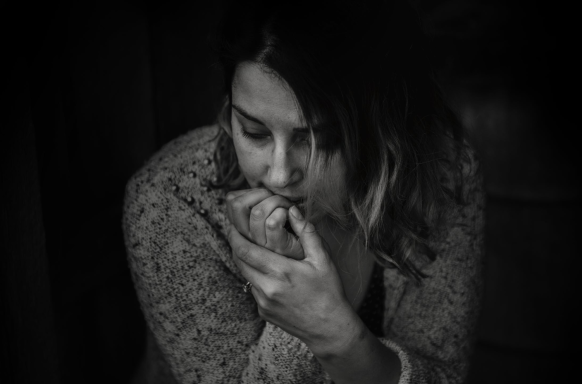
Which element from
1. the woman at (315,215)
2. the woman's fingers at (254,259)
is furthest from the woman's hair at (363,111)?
the woman's fingers at (254,259)

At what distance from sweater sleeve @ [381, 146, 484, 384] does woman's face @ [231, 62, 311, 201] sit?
0.39 metres

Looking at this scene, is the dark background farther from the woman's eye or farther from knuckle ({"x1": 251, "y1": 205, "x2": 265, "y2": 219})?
knuckle ({"x1": 251, "y1": 205, "x2": 265, "y2": 219})

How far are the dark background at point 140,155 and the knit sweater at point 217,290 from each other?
0.52 ft

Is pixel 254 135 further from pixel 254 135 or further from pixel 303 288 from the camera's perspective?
pixel 303 288

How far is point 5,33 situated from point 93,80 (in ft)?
1.15

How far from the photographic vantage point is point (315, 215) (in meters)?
0.98

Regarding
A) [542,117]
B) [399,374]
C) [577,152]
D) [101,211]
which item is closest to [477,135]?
[542,117]

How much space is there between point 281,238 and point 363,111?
27 centimetres

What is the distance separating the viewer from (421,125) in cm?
100

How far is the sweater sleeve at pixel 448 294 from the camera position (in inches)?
45.5

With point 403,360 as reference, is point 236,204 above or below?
above

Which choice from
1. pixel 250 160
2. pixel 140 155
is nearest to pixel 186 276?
pixel 250 160

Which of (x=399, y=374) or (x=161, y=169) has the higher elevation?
(x=161, y=169)

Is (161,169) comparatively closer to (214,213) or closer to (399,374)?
(214,213)
